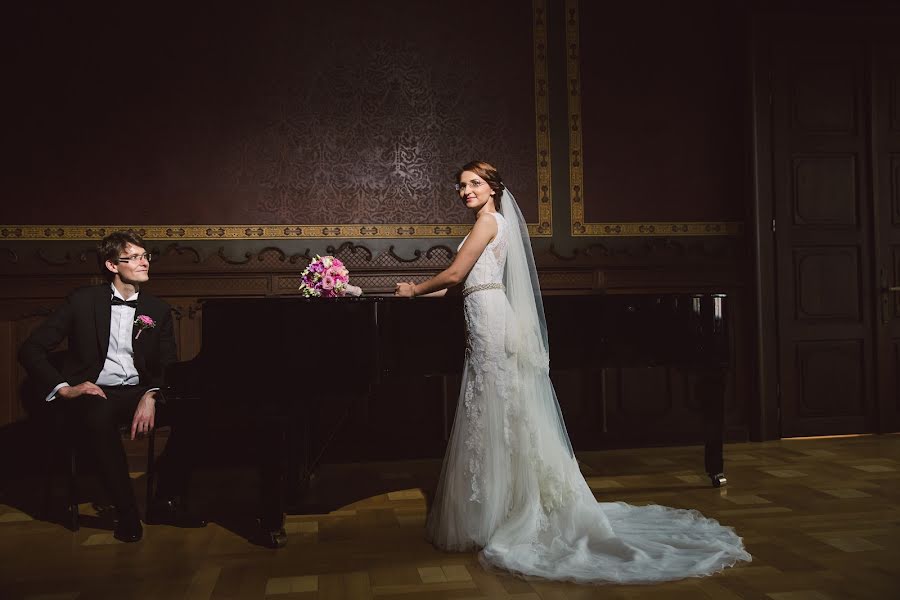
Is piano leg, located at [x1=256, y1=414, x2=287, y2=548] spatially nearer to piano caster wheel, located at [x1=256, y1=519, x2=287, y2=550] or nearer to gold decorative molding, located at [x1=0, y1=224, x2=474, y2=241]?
piano caster wheel, located at [x1=256, y1=519, x2=287, y2=550]

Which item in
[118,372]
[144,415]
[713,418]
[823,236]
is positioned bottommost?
[713,418]

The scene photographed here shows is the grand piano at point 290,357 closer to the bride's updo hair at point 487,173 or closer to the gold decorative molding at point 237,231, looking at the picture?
the bride's updo hair at point 487,173

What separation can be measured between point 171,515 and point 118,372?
26.3 inches

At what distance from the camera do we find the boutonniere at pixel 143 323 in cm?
315

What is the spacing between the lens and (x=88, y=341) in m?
3.14

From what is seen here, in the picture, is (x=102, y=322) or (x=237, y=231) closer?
(x=102, y=322)

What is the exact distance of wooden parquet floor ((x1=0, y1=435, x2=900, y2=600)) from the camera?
222cm

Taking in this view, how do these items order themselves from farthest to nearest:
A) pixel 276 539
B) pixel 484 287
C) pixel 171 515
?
1. pixel 171 515
2. pixel 484 287
3. pixel 276 539

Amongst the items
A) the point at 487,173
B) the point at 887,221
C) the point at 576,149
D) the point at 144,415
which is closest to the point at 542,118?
the point at 576,149

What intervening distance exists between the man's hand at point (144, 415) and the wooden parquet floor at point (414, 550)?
0.44 m

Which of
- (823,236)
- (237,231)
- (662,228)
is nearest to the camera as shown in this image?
(237,231)

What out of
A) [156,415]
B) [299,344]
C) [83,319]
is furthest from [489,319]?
[83,319]

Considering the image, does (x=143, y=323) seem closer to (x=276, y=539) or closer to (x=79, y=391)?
(x=79, y=391)

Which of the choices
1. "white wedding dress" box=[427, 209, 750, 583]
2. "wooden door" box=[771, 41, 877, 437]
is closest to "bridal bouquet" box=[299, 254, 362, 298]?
"white wedding dress" box=[427, 209, 750, 583]
